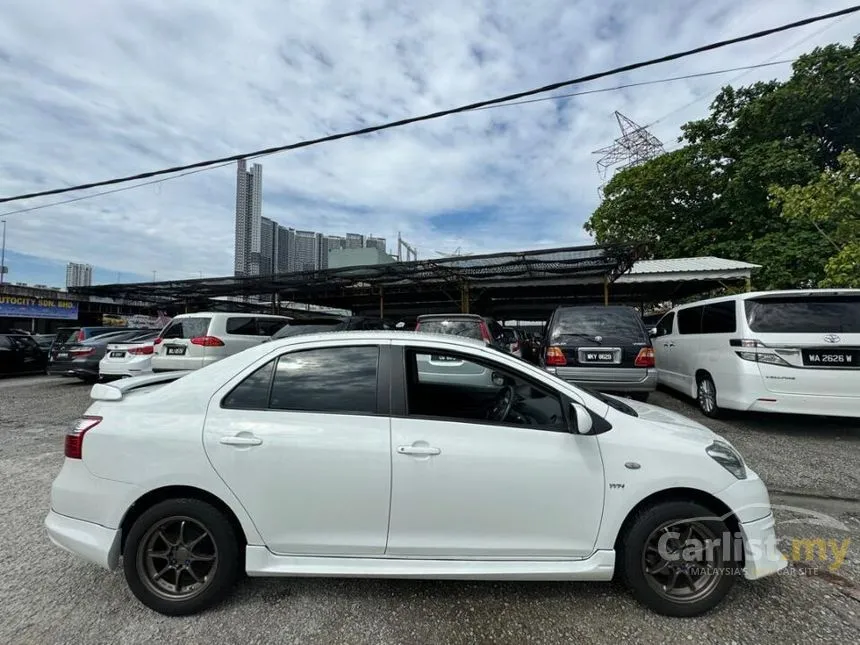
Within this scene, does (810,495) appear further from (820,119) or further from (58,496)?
(820,119)

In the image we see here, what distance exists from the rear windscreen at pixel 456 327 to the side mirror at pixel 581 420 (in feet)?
15.8

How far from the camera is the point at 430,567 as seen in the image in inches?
80.7

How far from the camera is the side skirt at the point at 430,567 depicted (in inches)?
79.9

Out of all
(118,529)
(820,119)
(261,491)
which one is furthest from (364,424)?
(820,119)

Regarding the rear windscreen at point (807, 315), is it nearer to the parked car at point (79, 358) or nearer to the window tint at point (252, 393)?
the window tint at point (252, 393)

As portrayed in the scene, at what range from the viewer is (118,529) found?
211 centimetres

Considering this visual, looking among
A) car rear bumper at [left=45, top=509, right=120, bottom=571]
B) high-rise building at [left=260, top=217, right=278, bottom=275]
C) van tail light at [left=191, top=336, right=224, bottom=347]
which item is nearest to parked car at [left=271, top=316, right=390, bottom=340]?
van tail light at [left=191, top=336, right=224, bottom=347]

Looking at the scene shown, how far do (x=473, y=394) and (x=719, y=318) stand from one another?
193 inches

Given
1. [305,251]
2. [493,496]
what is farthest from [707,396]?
[305,251]

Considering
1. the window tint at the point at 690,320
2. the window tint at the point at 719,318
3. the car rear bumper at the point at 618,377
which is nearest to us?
the window tint at the point at 719,318

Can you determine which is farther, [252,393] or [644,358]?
[644,358]

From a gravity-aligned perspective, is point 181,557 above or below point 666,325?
below

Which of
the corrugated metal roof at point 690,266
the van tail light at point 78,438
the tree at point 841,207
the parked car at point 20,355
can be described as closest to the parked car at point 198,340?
the van tail light at point 78,438

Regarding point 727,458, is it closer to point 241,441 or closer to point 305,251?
point 241,441
